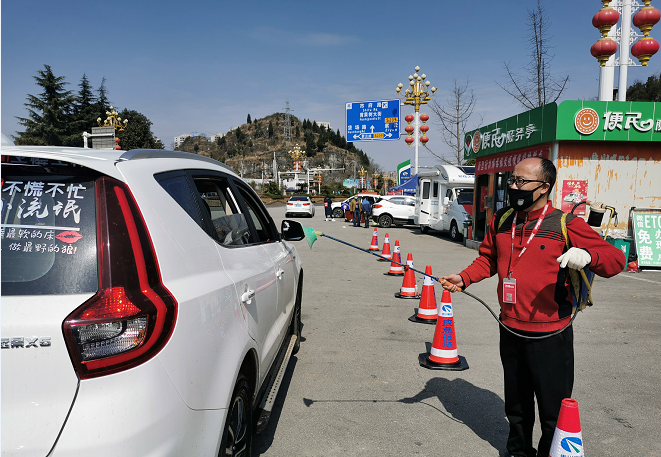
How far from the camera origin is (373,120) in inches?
1098

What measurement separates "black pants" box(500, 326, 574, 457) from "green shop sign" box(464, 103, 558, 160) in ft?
31.9

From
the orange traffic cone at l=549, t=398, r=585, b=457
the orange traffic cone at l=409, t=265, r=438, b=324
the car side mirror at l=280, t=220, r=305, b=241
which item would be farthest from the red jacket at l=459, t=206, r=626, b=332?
the orange traffic cone at l=409, t=265, r=438, b=324

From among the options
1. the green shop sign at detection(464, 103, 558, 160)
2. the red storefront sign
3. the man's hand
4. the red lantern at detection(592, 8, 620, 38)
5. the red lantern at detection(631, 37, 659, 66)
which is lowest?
the man's hand

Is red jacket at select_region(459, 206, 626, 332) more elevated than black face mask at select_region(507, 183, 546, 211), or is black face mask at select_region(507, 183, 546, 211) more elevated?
black face mask at select_region(507, 183, 546, 211)

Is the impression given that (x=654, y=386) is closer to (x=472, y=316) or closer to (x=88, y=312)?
(x=472, y=316)

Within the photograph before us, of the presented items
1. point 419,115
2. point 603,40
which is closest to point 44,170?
point 603,40

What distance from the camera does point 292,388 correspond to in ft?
14.0

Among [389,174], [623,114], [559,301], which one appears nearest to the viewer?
[559,301]

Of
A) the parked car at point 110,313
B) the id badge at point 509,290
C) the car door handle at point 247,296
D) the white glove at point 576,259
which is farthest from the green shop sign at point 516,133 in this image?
the parked car at point 110,313

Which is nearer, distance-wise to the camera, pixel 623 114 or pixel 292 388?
pixel 292 388

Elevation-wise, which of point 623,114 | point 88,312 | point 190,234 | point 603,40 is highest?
point 603,40

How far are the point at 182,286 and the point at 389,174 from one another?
189m

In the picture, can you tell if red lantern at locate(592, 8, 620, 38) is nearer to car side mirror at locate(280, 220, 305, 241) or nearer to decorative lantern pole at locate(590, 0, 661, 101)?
decorative lantern pole at locate(590, 0, 661, 101)

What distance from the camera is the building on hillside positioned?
1104 cm
